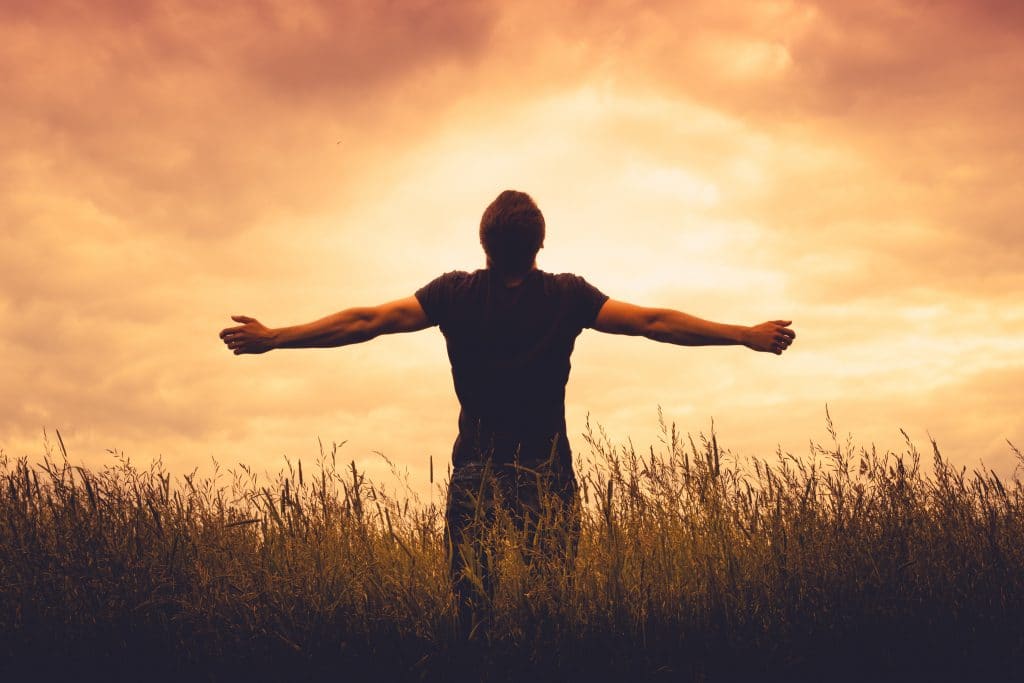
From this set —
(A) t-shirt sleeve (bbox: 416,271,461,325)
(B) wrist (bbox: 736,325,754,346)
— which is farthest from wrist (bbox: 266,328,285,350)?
(B) wrist (bbox: 736,325,754,346)

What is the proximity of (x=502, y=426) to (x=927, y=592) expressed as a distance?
2397 mm

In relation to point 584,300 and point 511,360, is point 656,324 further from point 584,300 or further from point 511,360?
point 511,360

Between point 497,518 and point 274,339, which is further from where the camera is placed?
point 274,339

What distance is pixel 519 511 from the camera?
163 inches

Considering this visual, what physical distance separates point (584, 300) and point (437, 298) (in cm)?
76

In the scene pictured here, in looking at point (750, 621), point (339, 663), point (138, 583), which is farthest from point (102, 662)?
point (750, 621)

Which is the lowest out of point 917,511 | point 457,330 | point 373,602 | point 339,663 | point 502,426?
point 339,663

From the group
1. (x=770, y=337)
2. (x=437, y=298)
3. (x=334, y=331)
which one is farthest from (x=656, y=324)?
(x=334, y=331)

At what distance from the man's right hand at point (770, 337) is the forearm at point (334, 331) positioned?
201cm

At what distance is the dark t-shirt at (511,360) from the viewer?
408 cm

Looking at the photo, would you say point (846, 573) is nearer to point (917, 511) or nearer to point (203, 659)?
point (917, 511)

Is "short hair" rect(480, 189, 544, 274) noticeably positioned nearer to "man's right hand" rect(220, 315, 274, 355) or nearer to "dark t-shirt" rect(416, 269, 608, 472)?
"dark t-shirt" rect(416, 269, 608, 472)

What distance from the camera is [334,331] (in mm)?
4328

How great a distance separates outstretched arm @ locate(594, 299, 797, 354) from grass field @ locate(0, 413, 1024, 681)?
827 millimetres
